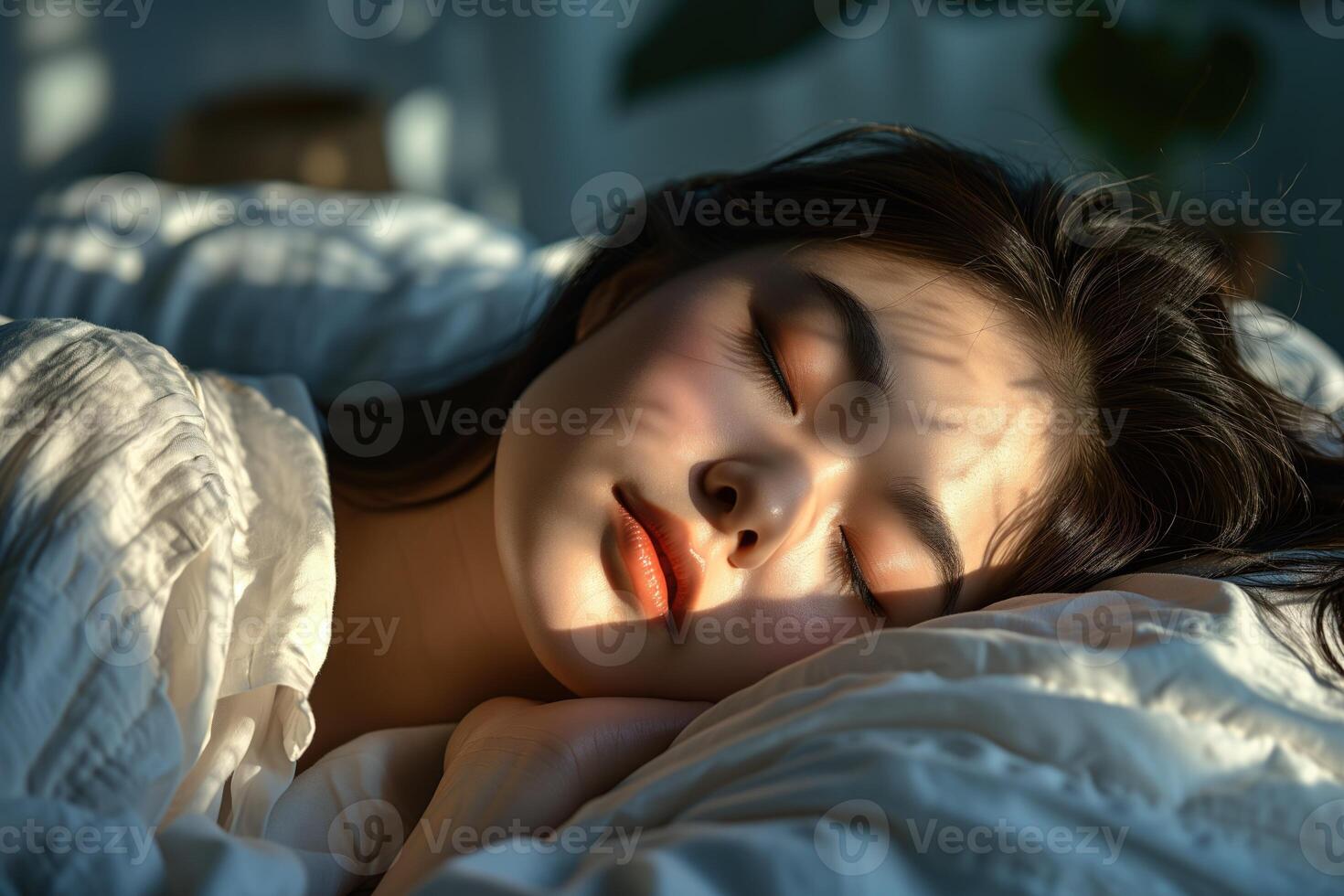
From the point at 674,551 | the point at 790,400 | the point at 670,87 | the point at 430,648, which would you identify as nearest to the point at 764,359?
the point at 790,400

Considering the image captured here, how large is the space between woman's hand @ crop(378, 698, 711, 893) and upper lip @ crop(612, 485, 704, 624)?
8cm

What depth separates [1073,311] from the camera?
91 cm

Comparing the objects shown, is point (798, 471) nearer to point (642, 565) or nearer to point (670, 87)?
point (642, 565)

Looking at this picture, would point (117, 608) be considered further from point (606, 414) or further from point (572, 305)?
point (572, 305)

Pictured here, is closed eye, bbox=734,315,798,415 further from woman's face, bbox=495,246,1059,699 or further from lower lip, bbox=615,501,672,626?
lower lip, bbox=615,501,672,626

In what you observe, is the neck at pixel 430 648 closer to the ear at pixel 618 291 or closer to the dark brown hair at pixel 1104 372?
the dark brown hair at pixel 1104 372

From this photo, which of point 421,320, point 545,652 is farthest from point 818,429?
point 421,320

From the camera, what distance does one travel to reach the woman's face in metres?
0.74

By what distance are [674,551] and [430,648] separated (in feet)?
0.98

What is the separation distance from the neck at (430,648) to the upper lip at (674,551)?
19 cm

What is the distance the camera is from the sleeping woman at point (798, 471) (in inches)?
29.1

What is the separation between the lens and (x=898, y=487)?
753 mm

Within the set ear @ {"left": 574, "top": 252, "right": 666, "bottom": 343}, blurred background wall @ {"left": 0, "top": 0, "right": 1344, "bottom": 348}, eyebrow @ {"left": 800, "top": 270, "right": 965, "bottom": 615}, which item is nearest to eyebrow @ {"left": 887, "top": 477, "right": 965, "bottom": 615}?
eyebrow @ {"left": 800, "top": 270, "right": 965, "bottom": 615}

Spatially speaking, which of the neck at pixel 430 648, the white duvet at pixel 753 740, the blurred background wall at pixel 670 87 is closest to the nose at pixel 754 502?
the white duvet at pixel 753 740
